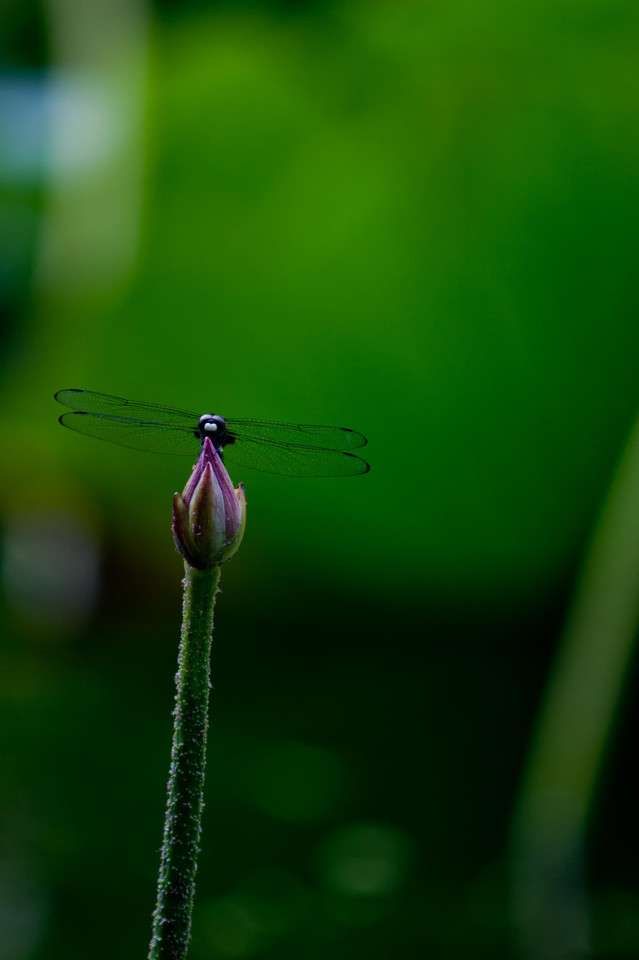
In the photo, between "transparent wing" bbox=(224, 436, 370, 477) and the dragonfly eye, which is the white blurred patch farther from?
the dragonfly eye

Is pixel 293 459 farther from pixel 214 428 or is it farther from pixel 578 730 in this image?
pixel 578 730

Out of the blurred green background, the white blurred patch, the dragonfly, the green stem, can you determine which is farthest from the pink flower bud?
the white blurred patch

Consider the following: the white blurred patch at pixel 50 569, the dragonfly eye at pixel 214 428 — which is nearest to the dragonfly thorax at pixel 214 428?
the dragonfly eye at pixel 214 428

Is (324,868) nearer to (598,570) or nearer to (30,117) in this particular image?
(598,570)

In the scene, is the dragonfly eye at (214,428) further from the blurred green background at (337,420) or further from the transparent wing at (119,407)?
the blurred green background at (337,420)

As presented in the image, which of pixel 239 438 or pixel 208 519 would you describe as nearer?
pixel 208 519

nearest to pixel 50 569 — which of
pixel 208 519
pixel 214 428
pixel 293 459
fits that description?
pixel 293 459
